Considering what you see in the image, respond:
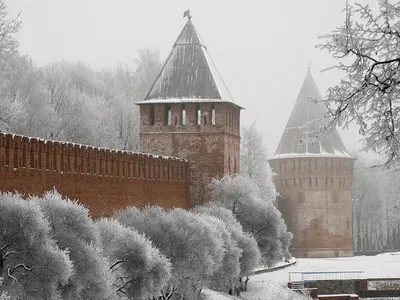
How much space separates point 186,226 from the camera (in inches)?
726

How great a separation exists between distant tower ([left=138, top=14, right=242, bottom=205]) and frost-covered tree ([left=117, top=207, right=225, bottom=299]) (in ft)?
19.0

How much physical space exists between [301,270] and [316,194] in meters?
9.79

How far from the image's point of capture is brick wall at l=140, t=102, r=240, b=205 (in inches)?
977

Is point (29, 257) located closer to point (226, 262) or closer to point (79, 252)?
point (79, 252)

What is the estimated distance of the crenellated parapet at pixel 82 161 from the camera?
1598cm

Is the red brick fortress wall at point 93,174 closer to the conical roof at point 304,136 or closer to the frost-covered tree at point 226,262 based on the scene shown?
the frost-covered tree at point 226,262

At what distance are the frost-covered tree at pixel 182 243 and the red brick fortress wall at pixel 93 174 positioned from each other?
92 cm

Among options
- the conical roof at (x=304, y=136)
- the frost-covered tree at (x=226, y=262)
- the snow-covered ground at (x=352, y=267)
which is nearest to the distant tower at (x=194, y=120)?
the snow-covered ground at (x=352, y=267)

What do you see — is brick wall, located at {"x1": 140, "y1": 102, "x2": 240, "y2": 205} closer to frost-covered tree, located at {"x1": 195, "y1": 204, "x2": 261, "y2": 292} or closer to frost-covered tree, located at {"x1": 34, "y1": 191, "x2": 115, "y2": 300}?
frost-covered tree, located at {"x1": 195, "y1": 204, "x2": 261, "y2": 292}

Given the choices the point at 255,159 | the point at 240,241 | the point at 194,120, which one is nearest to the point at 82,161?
the point at 240,241

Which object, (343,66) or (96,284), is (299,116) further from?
(343,66)

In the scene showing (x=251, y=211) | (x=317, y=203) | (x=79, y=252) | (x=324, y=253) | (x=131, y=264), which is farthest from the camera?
(x=317, y=203)

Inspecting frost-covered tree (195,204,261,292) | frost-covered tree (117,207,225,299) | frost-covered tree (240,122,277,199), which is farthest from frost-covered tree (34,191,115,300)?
frost-covered tree (240,122,277,199)

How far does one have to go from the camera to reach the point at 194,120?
82.9ft
